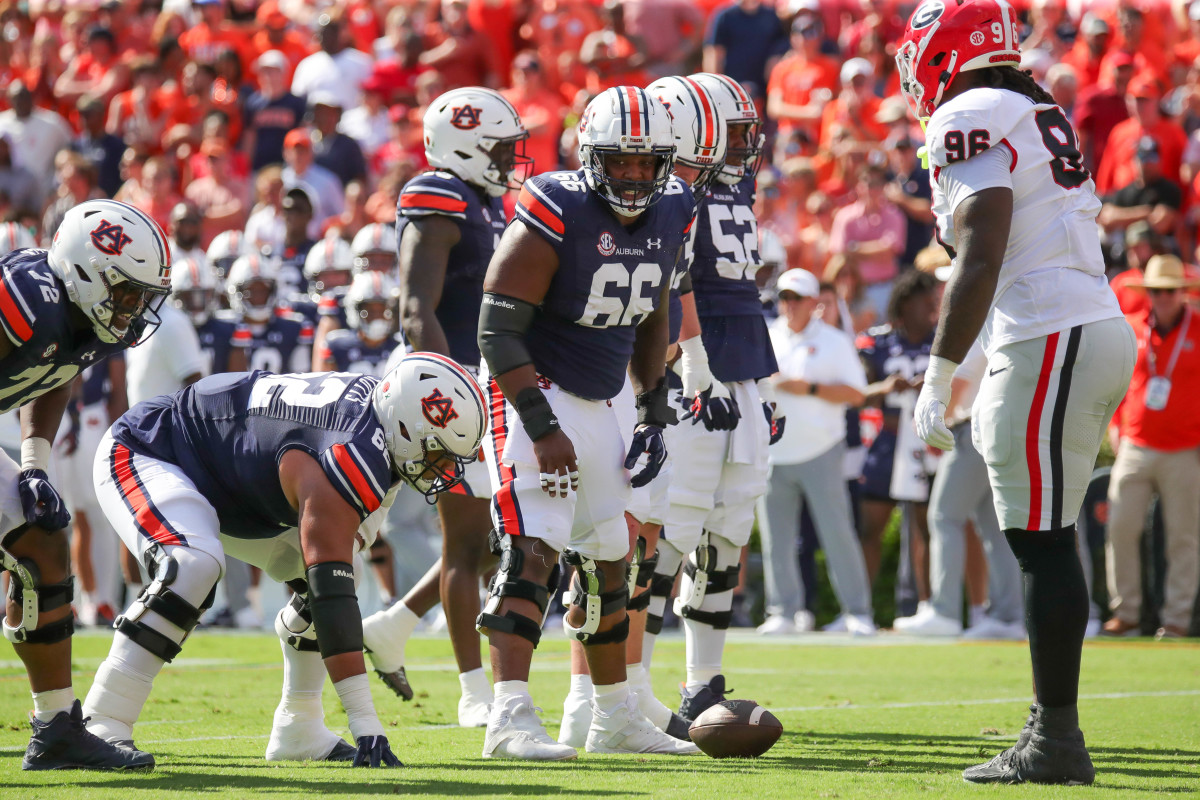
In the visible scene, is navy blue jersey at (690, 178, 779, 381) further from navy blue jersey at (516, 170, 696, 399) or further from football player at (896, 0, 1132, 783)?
football player at (896, 0, 1132, 783)

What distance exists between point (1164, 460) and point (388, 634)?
605 cm

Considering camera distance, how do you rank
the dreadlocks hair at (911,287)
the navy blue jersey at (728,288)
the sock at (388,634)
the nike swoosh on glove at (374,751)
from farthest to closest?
the dreadlocks hair at (911,287), the sock at (388,634), the navy blue jersey at (728,288), the nike swoosh on glove at (374,751)

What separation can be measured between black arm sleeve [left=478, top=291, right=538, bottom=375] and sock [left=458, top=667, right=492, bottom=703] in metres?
1.64

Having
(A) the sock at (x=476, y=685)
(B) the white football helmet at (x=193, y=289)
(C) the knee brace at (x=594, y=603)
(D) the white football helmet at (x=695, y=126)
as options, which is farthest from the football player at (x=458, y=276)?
(B) the white football helmet at (x=193, y=289)

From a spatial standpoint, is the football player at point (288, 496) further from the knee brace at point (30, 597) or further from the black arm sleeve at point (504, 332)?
the knee brace at point (30, 597)

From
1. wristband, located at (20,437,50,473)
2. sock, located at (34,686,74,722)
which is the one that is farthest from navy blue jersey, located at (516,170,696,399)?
sock, located at (34,686,74,722)

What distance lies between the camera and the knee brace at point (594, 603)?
510 cm

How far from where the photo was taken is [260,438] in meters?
4.84

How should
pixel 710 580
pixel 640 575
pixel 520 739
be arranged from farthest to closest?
pixel 710 580, pixel 640 575, pixel 520 739

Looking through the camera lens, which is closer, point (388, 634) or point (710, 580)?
point (710, 580)

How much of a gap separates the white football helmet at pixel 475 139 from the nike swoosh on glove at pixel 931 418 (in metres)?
2.58

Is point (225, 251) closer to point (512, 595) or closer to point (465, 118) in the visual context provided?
point (465, 118)

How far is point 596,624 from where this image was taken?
5.09 metres

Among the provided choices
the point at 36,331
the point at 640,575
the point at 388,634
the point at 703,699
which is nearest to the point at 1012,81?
the point at 640,575
